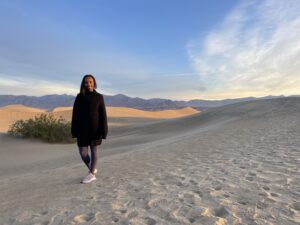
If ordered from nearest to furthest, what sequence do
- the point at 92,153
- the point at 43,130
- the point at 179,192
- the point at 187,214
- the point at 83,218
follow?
the point at 187,214 → the point at 83,218 → the point at 179,192 → the point at 92,153 → the point at 43,130

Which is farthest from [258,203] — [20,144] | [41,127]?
[41,127]

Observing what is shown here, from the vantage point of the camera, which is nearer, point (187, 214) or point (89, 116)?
point (187, 214)

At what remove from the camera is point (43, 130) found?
17734mm

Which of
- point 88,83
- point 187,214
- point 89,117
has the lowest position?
point 187,214

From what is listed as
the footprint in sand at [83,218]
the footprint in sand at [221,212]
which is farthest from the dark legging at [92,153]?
the footprint in sand at [221,212]

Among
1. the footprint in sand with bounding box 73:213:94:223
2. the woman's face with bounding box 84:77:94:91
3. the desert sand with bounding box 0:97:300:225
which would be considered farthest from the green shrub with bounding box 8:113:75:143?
the footprint in sand with bounding box 73:213:94:223

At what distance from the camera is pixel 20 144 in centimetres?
1602

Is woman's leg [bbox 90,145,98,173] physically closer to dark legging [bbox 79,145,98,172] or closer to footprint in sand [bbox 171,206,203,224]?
dark legging [bbox 79,145,98,172]

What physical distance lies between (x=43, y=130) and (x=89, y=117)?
12.5m

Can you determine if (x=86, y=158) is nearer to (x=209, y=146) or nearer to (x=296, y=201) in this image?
(x=296, y=201)

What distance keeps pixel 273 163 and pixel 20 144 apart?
41.3 feet

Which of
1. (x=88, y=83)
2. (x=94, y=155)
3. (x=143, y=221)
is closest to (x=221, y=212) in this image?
(x=143, y=221)

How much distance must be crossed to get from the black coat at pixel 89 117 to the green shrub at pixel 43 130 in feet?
39.6

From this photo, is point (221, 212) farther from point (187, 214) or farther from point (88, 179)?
point (88, 179)
